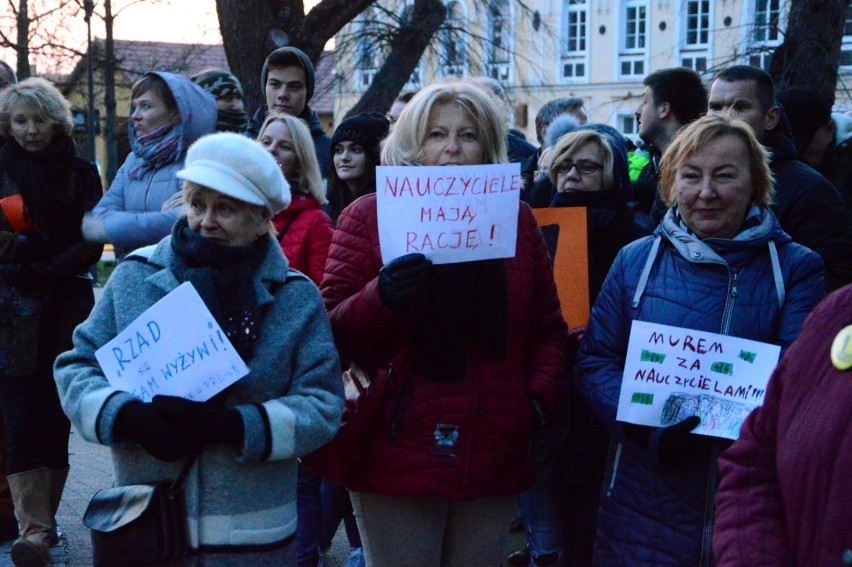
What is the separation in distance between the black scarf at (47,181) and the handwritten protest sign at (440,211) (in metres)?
2.61

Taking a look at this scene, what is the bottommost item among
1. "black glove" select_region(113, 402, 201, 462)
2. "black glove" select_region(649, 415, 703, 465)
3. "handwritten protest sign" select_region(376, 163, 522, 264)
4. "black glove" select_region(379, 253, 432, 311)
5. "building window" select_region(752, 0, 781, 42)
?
"black glove" select_region(649, 415, 703, 465)

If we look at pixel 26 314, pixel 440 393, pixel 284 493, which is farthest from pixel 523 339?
pixel 26 314

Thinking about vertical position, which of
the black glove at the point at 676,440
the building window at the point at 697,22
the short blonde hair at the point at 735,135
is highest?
the building window at the point at 697,22

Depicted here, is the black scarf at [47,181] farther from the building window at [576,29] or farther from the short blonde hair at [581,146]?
the building window at [576,29]

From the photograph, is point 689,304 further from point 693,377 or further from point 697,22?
point 697,22

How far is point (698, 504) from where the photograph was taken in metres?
3.19

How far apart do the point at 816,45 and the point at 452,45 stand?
10.6 metres

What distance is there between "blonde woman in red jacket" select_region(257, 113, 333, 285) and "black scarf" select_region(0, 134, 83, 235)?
111 centimetres

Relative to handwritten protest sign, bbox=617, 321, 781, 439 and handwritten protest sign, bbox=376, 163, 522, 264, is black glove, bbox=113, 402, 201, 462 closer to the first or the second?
handwritten protest sign, bbox=376, 163, 522, 264

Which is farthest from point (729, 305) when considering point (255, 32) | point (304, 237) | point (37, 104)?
point (255, 32)

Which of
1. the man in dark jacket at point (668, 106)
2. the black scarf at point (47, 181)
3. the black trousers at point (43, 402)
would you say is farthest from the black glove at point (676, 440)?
the black scarf at point (47, 181)

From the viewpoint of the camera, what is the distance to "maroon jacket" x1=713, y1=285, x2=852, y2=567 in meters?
1.98

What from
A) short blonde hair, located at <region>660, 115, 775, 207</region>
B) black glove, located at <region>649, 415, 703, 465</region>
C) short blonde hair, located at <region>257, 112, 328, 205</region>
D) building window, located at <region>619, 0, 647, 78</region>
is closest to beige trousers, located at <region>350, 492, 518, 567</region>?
black glove, located at <region>649, 415, 703, 465</region>

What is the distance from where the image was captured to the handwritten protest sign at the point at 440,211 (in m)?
3.19
